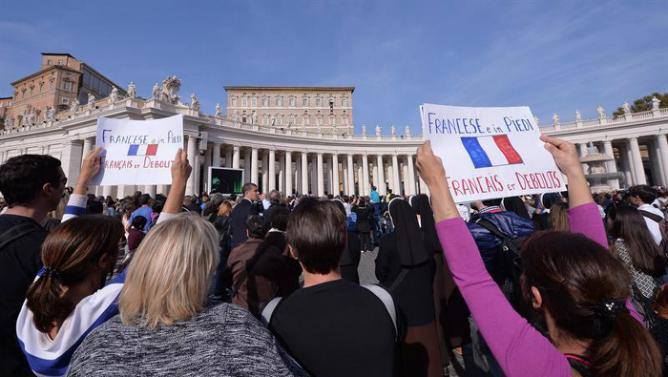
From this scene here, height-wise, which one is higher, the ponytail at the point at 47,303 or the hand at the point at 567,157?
the hand at the point at 567,157

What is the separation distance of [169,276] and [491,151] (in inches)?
105

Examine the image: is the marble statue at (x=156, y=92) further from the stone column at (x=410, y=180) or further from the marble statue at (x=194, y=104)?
the stone column at (x=410, y=180)

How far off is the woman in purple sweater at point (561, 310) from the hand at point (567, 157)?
75 centimetres

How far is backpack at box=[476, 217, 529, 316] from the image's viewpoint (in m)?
2.90

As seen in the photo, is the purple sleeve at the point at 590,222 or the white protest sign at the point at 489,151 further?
the white protest sign at the point at 489,151

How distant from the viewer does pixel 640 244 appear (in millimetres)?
2928

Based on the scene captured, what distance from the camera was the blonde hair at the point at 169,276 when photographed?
1.17 m

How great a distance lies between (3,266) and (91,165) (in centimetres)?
146

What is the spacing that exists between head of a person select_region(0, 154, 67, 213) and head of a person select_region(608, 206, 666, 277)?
5047mm

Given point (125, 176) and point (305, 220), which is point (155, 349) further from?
point (125, 176)

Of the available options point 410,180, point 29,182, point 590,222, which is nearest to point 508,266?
point 590,222

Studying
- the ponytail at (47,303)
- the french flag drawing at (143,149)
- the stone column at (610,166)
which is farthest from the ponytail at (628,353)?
the stone column at (610,166)

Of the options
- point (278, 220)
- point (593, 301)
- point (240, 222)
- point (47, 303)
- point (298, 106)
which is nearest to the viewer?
point (593, 301)

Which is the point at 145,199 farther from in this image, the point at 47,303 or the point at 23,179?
the point at 47,303
